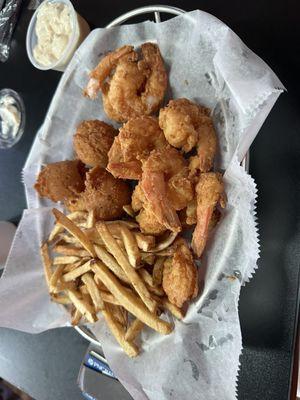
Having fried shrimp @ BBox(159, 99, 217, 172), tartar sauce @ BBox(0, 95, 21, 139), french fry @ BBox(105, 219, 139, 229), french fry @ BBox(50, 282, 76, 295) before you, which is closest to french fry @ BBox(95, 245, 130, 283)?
french fry @ BBox(105, 219, 139, 229)

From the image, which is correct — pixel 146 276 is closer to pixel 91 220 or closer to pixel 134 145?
pixel 91 220

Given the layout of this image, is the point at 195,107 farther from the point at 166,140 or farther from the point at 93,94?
the point at 93,94

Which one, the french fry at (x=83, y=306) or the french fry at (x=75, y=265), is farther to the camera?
the french fry at (x=75, y=265)

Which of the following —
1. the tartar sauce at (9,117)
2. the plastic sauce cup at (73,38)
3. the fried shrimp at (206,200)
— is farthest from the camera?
the tartar sauce at (9,117)

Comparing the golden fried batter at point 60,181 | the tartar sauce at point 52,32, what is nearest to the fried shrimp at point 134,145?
the golden fried batter at point 60,181

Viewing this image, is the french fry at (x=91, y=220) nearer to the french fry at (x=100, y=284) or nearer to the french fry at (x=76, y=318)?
the french fry at (x=100, y=284)

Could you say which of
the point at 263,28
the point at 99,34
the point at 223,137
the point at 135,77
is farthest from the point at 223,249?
the point at 99,34

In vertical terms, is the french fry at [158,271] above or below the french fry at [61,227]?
below

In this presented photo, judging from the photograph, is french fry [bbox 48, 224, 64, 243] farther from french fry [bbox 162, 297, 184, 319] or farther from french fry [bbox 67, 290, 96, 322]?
french fry [bbox 162, 297, 184, 319]
